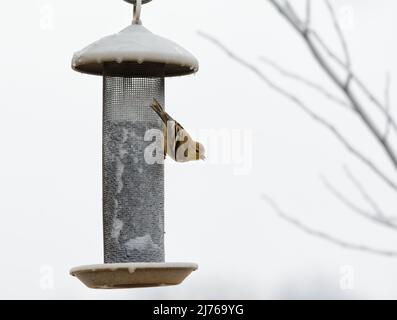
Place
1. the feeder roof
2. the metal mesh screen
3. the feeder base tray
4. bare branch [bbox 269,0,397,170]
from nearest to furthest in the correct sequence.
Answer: bare branch [bbox 269,0,397,170] < the feeder base tray < the feeder roof < the metal mesh screen

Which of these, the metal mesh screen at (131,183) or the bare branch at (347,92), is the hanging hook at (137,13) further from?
the bare branch at (347,92)

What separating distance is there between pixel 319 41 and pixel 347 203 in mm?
393

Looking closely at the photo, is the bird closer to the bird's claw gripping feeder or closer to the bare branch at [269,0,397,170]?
the bird's claw gripping feeder

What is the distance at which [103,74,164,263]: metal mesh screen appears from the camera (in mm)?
5309

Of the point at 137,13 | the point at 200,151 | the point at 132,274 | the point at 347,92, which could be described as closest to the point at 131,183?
the point at 200,151

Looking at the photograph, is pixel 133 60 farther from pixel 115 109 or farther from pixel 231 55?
pixel 231 55

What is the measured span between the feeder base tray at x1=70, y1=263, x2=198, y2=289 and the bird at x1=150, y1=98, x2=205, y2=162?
1.78 ft

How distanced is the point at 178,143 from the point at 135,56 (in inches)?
19.1

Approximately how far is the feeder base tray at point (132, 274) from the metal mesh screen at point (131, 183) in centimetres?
28

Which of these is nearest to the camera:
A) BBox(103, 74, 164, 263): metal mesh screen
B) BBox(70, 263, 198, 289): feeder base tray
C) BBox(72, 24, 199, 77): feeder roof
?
BBox(70, 263, 198, 289): feeder base tray

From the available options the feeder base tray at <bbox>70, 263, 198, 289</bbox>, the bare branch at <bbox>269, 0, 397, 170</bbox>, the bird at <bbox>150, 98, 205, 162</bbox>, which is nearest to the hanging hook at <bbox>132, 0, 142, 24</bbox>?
the bird at <bbox>150, 98, 205, 162</bbox>

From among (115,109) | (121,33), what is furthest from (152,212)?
(121,33)

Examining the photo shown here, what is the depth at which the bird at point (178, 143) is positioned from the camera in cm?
517

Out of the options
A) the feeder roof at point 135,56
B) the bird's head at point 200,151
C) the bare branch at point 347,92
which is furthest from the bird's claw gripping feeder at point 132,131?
the bare branch at point 347,92
